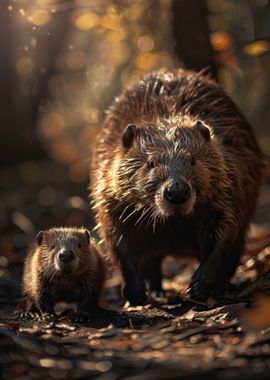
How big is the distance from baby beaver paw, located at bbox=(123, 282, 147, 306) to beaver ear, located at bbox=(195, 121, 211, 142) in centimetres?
129

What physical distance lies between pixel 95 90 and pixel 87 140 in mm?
1315

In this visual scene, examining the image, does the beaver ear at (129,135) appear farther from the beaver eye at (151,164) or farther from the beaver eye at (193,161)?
the beaver eye at (193,161)

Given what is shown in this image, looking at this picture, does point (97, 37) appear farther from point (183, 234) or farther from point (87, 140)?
point (183, 234)

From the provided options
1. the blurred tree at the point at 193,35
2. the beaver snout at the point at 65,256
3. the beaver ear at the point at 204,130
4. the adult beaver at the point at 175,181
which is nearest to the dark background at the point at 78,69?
the blurred tree at the point at 193,35

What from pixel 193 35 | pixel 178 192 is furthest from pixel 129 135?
pixel 193 35

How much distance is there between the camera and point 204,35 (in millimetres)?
9430

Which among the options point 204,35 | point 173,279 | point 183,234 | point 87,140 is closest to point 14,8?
point 204,35

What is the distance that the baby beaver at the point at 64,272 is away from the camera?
20.2 feet

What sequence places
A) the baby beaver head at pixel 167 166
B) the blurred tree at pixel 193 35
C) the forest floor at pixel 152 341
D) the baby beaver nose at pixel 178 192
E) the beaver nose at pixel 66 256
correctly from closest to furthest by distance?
the forest floor at pixel 152 341, the baby beaver nose at pixel 178 192, the baby beaver head at pixel 167 166, the beaver nose at pixel 66 256, the blurred tree at pixel 193 35

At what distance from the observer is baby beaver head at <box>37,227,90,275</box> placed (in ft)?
20.1

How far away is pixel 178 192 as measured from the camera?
5695 millimetres

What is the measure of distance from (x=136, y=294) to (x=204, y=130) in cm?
142

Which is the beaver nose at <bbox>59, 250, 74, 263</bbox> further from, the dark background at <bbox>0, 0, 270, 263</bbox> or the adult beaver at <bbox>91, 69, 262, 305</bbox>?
the dark background at <bbox>0, 0, 270, 263</bbox>

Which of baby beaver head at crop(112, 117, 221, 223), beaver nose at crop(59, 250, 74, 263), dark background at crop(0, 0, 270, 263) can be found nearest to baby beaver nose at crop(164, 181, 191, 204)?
baby beaver head at crop(112, 117, 221, 223)
